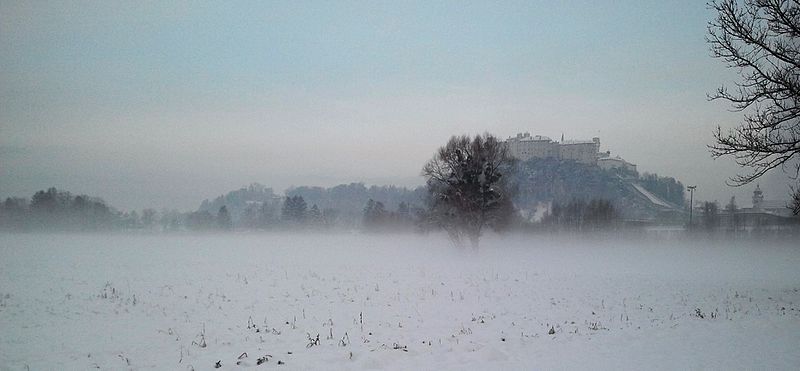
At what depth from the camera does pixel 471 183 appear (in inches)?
1371

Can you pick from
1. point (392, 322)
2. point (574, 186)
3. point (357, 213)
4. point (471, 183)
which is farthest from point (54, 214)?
point (574, 186)

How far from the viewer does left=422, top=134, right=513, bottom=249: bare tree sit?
34.7 meters

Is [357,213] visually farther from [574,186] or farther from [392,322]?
[392,322]

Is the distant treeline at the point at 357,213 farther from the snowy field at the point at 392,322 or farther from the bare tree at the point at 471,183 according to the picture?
the snowy field at the point at 392,322

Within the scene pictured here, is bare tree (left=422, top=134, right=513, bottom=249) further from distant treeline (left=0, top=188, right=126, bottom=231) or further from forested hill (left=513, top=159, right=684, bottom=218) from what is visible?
forested hill (left=513, top=159, right=684, bottom=218)

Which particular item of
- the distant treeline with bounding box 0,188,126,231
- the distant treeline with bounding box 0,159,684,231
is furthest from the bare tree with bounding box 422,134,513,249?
the distant treeline with bounding box 0,188,126,231

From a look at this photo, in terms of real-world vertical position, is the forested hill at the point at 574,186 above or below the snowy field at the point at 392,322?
above

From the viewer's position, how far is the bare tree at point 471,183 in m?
34.7

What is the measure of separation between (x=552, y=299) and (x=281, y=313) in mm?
9819

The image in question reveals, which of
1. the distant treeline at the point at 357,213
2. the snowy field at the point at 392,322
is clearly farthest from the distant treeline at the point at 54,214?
the snowy field at the point at 392,322

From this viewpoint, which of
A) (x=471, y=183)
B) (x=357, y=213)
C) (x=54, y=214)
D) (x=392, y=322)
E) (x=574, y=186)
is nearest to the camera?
(x=392, y=322)

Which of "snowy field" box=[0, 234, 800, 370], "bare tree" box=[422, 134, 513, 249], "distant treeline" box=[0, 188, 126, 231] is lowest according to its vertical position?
"distant treeline" box=[0, 188, 126, 231]

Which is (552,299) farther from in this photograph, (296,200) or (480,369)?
(296,200)

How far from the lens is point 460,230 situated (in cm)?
3884
